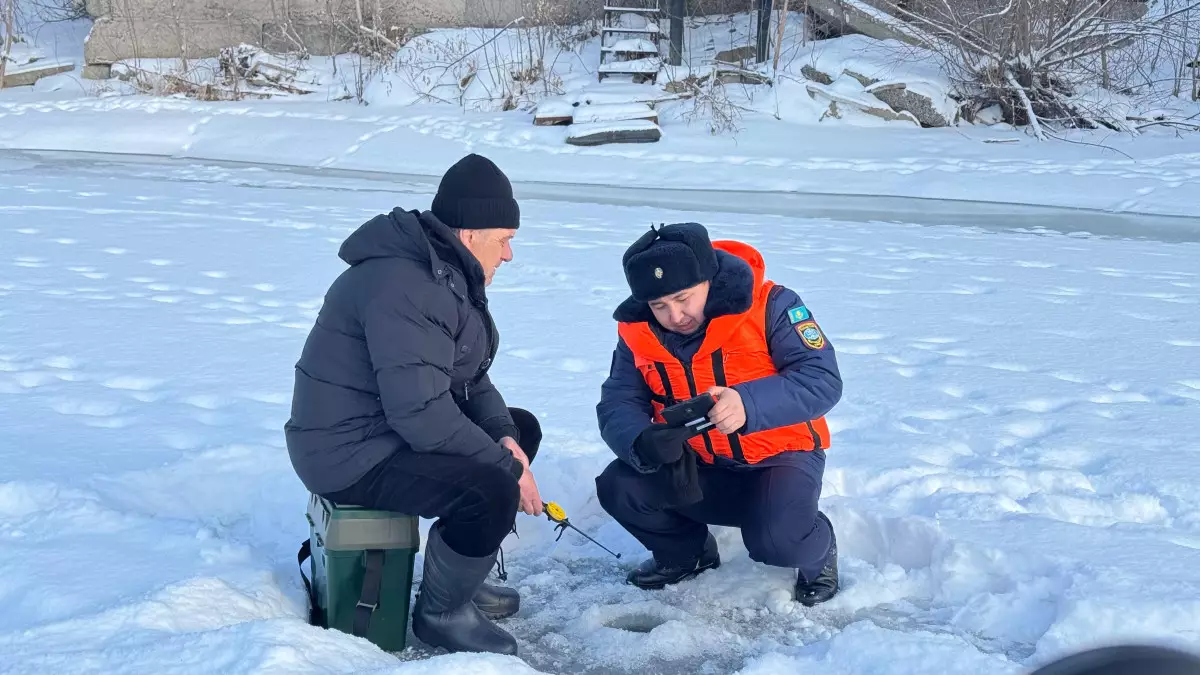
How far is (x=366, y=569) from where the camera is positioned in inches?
104

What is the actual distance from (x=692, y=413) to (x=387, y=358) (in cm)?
80

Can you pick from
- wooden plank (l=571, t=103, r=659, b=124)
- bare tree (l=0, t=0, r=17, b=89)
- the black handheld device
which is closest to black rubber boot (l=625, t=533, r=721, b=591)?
the black handheld device

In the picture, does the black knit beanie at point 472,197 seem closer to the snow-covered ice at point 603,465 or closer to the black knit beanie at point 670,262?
the black knit beanie at point 670,262

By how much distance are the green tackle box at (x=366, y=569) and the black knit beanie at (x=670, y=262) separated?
2.65ft

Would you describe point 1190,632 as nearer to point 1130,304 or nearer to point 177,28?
point 1130,304

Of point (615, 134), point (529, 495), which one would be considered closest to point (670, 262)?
point (529, 495)

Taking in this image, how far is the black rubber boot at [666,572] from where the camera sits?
10.3 feet

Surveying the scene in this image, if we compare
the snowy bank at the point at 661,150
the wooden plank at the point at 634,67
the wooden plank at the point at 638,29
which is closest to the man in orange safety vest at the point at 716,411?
the snowy bank at the point at 661,150

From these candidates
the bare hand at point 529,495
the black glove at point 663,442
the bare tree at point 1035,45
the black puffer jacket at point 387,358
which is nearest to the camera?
the black puffer jacket at point 387,358

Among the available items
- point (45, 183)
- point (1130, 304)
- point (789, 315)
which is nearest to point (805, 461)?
point (789, 315)

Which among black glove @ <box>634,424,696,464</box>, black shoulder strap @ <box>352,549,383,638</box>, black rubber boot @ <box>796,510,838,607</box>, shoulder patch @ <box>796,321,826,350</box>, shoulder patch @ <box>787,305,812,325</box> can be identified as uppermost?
shoulder patch @ <box>787,305,812,325</box>

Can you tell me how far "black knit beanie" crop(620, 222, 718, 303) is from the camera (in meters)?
2.75

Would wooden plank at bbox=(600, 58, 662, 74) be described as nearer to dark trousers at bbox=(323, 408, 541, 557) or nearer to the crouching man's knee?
the crouching man's knee

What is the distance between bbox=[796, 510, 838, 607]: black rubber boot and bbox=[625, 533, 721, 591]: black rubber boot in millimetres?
294
